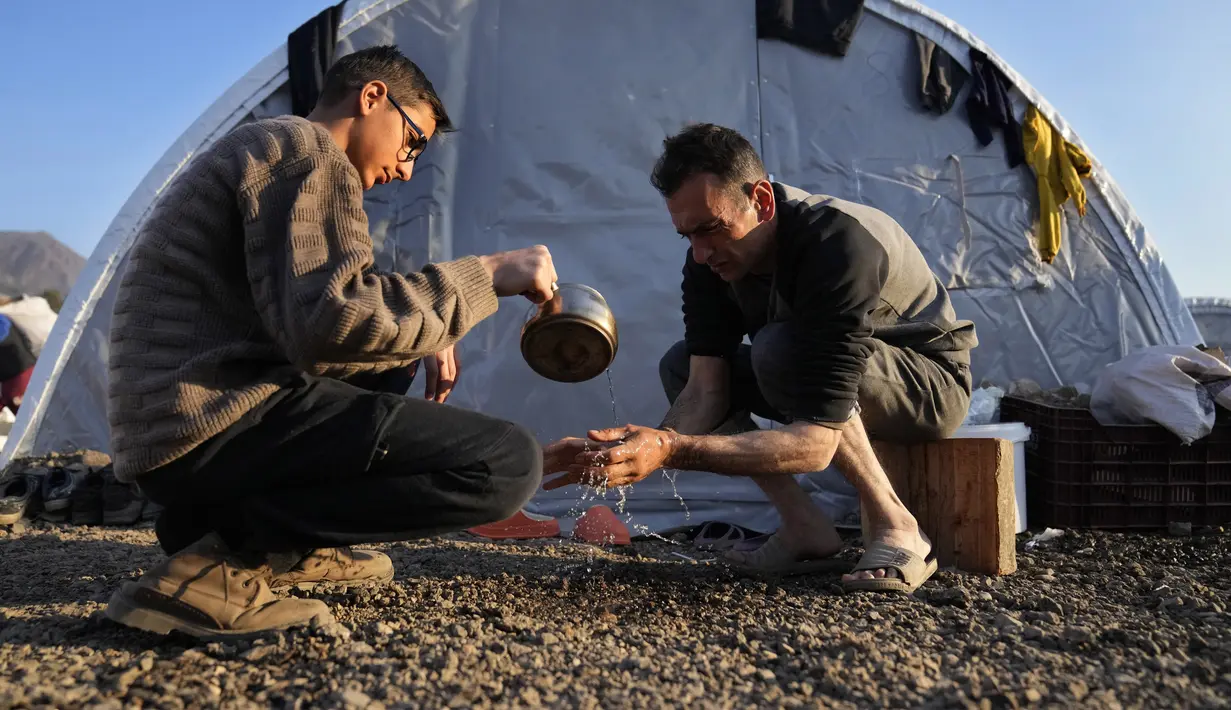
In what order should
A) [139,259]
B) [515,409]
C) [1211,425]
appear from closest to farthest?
[139,259] < [1211,425] < [515,409]

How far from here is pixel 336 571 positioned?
250 centimetres

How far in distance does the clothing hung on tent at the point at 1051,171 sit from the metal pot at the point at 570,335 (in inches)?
130

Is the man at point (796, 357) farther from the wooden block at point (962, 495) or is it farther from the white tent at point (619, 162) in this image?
the white tent at point (619, 162)

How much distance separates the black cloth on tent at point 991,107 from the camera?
190 inches

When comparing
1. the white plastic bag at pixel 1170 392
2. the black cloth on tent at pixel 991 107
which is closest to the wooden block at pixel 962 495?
the white plastic bag at pixel 1170 392

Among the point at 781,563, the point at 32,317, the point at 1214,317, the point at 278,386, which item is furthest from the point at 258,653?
the point at 1214,317

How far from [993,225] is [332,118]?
388cm

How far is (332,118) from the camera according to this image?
2.18 m

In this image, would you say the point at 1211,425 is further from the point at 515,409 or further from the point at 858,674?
the point at 515,409

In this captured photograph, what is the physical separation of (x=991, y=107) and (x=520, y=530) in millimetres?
3285

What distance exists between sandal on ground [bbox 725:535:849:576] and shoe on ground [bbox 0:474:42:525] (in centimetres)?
312

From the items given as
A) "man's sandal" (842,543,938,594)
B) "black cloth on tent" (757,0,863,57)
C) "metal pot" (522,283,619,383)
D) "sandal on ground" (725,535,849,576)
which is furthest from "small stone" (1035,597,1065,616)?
"black cloth on tent" (757,0,863,57)

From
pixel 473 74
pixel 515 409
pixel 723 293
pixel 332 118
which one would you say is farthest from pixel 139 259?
pixel 473 74

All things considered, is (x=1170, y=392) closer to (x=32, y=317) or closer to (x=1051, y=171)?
(x=1051, y=171)
